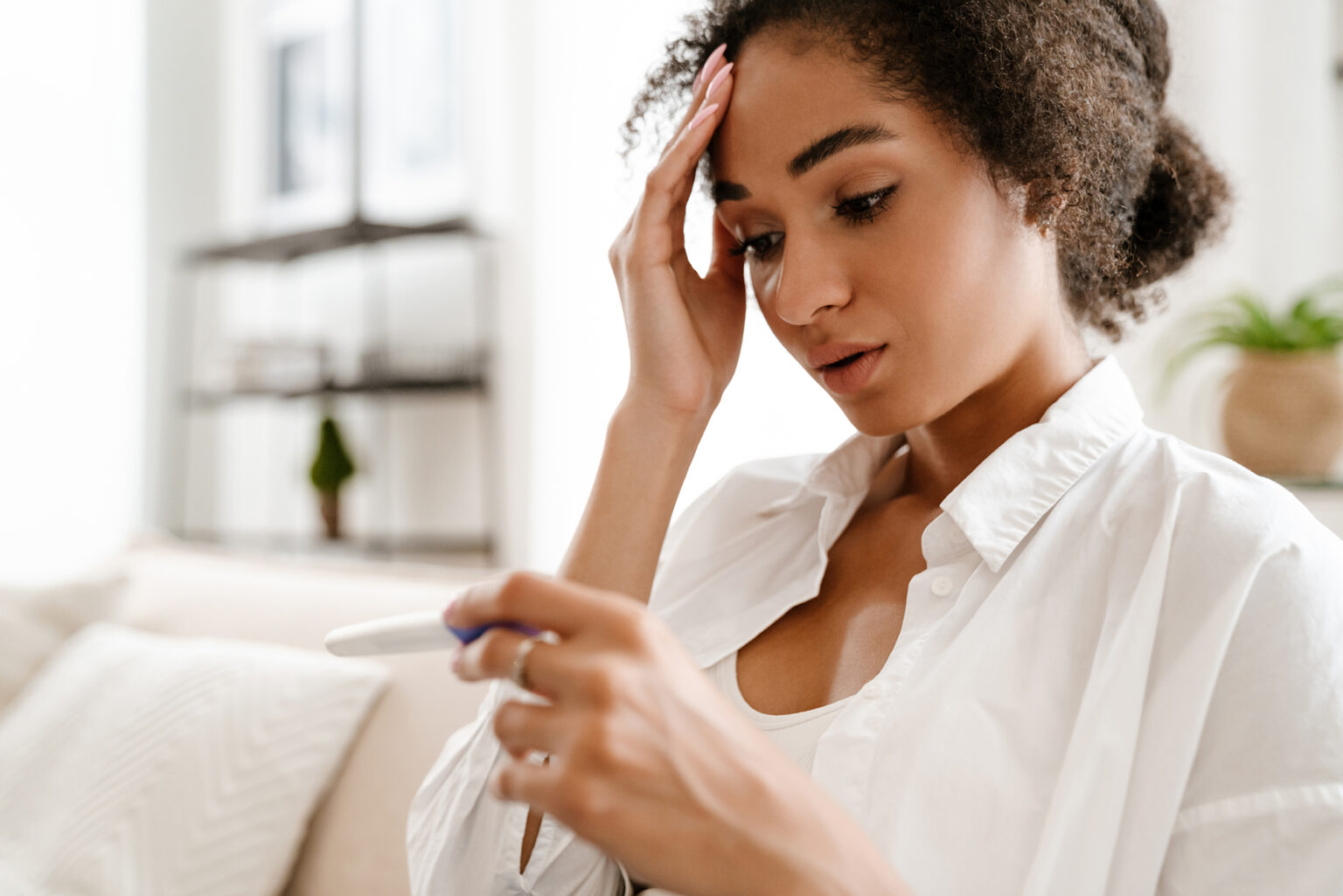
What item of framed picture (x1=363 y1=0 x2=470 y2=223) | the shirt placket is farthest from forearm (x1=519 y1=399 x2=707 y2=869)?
framed picture (x1=363 y1=0 x2=470 y2=223)

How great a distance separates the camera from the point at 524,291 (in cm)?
295

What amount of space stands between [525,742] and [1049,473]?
52 centimetres

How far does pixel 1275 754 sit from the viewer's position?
0.64m

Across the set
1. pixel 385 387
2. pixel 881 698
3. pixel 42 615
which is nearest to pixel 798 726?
pixel 881 698

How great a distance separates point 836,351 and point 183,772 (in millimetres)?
873

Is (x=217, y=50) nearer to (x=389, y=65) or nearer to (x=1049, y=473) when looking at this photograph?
(x=389, y=65)

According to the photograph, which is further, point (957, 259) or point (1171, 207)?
point (1171, 207)

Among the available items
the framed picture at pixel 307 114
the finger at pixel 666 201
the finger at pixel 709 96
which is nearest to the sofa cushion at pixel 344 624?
the finger at pixel 666 201

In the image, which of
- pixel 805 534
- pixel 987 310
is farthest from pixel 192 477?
pixel 987 310

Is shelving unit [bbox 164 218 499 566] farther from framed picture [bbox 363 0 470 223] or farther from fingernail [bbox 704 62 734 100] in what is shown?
fingernail [bbox 704 62 734 100]

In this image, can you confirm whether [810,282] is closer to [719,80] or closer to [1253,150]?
[719,80]

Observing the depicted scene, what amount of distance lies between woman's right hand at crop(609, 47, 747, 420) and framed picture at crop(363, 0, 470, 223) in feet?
7.43

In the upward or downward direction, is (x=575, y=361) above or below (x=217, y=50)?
below

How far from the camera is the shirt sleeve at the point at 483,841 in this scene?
35.0 inches
